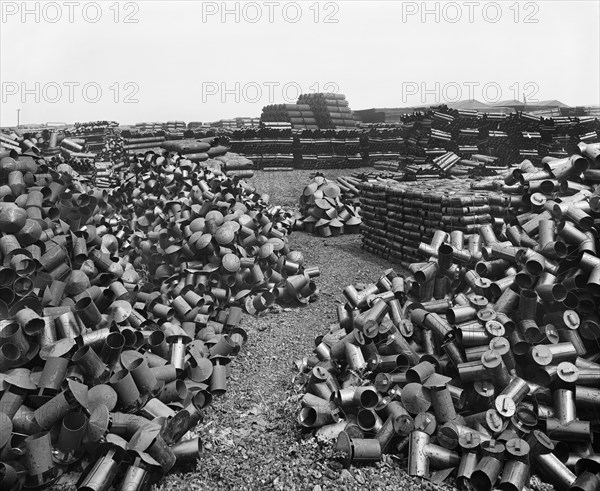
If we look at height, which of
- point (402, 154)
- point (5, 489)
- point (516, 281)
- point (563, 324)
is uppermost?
point (402, 154)

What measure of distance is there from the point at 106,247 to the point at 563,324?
24.7 ft

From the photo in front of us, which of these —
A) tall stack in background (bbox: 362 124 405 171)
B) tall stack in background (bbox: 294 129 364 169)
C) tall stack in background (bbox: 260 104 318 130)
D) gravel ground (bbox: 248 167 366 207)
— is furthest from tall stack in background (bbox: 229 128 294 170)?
tall stack in background (bbox: 260 104 318 130)

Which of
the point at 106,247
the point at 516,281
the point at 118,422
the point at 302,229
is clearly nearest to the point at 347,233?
the point at 302,229

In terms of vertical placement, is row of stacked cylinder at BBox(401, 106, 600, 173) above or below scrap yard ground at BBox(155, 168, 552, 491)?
above

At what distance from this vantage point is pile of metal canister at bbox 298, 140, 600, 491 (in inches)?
174

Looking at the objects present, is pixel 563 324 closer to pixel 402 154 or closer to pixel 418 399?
pixel 418 399

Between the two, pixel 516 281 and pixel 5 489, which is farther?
pixel 516 281

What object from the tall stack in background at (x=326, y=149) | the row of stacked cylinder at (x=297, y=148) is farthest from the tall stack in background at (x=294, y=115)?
the row of stacked cylinder at (x=297, y=148)

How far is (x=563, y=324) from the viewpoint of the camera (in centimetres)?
537

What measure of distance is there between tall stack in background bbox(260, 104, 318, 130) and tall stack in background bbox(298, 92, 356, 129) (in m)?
0.70

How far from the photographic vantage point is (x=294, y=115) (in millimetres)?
28297

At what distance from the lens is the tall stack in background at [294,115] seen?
28.1 meters

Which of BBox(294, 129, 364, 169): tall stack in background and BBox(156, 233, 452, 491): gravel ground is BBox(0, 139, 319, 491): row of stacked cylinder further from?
BBox(294, 129, 364, 169): tall stack in background

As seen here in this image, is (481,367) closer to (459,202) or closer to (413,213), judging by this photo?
(459,202)
